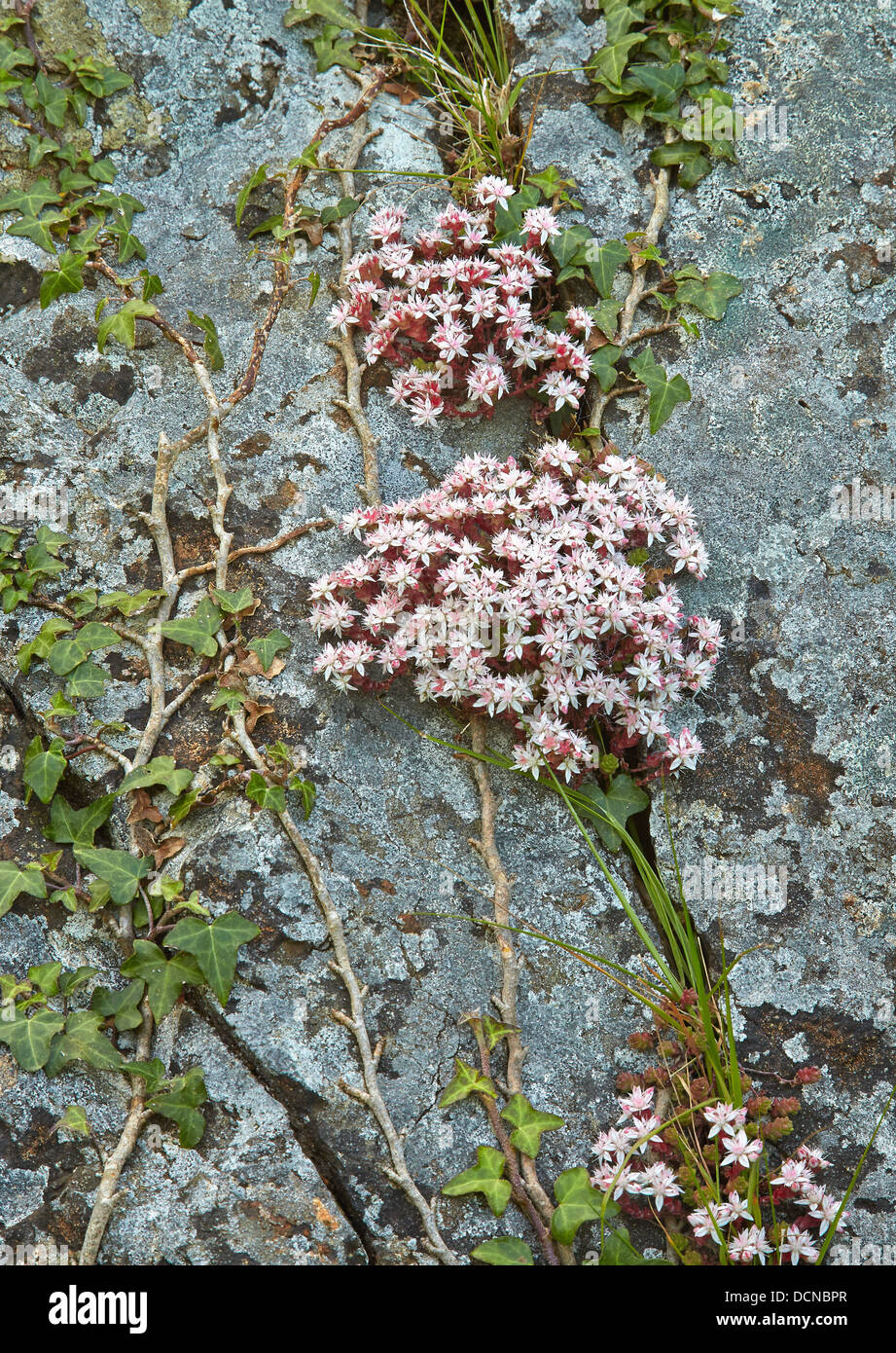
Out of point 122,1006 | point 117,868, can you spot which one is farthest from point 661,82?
point 122,1006

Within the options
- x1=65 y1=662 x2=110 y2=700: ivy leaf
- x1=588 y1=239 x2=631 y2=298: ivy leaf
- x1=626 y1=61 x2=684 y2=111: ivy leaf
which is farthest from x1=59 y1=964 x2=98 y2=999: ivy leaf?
x1=626 y1=61 x2=684 y2=111: ivy leaf

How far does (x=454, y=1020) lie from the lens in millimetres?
3051

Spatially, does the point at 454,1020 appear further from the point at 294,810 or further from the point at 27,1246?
the point at 27,1246

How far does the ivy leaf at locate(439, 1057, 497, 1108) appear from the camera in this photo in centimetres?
290

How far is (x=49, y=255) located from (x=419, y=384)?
1.63 meters

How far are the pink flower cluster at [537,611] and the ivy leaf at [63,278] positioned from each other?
1.56 m

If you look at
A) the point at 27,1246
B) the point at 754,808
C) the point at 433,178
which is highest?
the point at 433,178

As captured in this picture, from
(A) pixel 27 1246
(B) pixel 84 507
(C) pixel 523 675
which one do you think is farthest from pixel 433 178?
(A) pixel 27 1246

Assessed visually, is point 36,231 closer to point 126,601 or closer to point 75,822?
point 126,601

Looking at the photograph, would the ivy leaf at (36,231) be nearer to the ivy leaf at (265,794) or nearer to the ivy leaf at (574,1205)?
the ivy leaf at (265,794)

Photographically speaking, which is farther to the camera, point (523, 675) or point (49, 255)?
point (49, 255)

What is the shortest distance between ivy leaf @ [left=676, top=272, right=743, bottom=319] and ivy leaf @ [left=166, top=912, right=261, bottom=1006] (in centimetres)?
296

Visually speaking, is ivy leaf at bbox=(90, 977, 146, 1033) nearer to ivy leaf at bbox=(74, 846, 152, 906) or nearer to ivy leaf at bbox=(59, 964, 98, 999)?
ivy leaf at bbox=(59, 964, 98, 999)

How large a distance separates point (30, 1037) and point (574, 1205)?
1.69m
